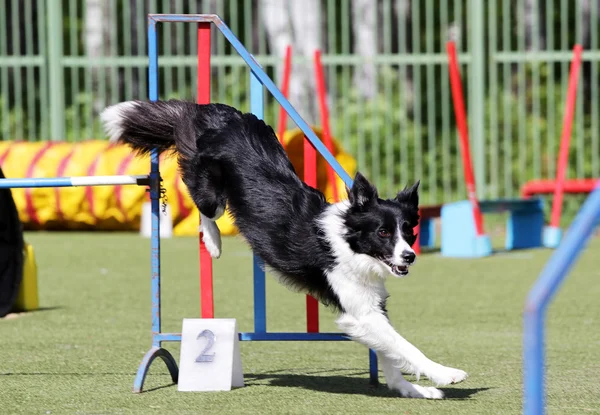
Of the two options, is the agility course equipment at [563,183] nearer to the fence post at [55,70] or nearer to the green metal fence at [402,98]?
the green metal fence at [402,98]

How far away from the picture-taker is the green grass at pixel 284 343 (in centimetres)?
440

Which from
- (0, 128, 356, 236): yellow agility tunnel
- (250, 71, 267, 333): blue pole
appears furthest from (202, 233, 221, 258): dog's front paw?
(0, 128, 356, 236): yellow agility tunnel

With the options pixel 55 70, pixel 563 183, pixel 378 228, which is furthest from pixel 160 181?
pixel 55 70

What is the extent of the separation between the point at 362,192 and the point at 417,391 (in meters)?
0.82

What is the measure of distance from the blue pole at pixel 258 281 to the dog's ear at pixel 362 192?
540mm

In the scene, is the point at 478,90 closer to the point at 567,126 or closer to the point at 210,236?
the point at 567,126

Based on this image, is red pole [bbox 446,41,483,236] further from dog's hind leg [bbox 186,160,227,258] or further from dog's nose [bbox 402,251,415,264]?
dog's nose [bbox 402,251,415,264]

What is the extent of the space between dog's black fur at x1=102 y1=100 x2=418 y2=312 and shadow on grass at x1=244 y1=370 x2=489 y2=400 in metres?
0.39

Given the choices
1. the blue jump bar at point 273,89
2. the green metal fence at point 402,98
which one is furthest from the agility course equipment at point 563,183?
the blue jump bar at point 273,89

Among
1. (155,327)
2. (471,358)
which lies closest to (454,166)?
(471,358)

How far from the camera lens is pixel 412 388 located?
14.9 feet

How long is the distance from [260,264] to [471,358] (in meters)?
1.36

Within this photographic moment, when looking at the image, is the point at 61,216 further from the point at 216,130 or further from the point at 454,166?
the point at 216,130

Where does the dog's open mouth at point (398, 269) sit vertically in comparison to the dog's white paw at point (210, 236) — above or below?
below
